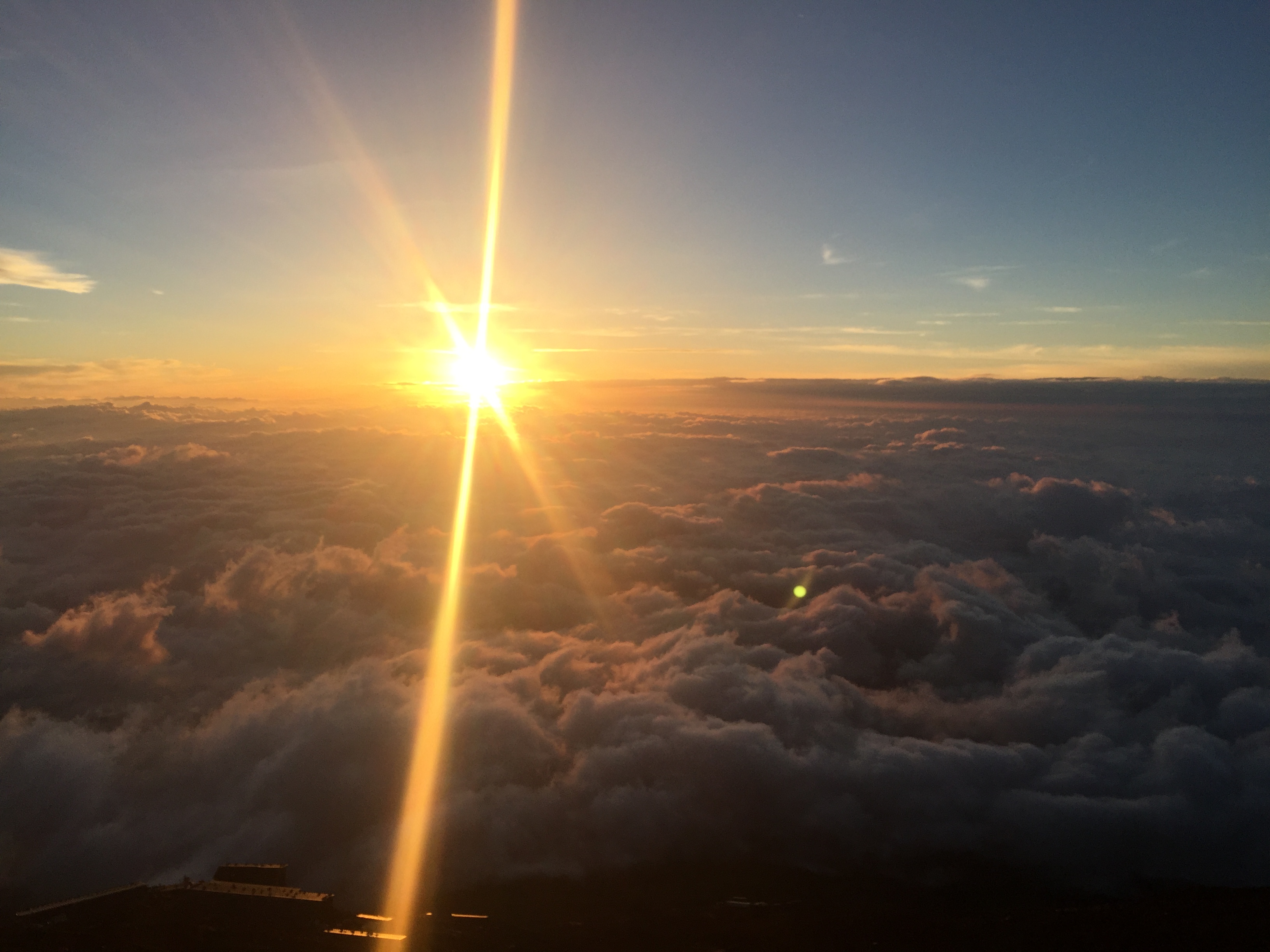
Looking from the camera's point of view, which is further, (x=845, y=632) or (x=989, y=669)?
(x=845, y=632)

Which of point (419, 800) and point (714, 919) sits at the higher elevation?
point (419, 800)

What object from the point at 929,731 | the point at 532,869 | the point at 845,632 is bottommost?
the point at 532,869

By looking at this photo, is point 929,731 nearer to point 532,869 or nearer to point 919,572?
point 919,572

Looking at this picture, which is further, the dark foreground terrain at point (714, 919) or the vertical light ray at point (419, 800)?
the vertical light ray at point (419, 800)

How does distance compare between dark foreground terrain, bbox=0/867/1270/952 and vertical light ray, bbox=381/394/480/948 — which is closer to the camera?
dark foreground terrain, bbox=0/867/1270/952

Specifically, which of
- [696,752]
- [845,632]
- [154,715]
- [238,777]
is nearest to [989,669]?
[845,632]

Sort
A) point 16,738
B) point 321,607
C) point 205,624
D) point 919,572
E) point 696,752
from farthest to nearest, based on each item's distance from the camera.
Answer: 1. point 919,572
2. point 321,607
3. point 205,624
4. point 16,738
5. point 696,752

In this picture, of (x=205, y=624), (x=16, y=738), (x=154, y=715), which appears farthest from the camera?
(x=205, y=624)

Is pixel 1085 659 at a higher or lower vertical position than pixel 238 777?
higher
